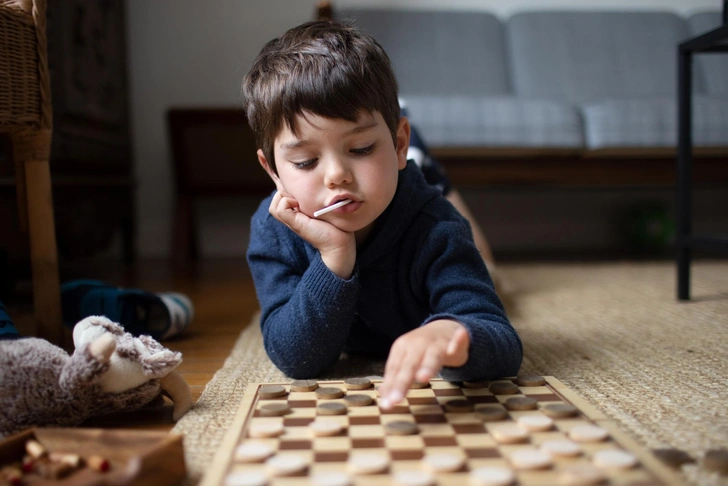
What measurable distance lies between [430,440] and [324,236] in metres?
0.33

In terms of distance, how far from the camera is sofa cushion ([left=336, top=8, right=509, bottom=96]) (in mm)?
2504

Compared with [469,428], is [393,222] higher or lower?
higher

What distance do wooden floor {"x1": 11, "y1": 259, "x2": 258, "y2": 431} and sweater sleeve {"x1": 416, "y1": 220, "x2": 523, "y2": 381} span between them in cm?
35

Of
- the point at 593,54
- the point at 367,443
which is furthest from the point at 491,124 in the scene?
the point at 367,443

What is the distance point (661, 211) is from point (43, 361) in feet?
8.32

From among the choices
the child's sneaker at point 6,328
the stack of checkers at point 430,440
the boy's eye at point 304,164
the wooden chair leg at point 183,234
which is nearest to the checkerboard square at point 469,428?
the stack of checkers at point 430,440

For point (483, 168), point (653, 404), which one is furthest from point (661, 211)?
point (653, 404)

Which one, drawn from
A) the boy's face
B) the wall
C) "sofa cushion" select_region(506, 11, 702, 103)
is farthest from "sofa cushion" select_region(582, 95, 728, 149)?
the boy's face

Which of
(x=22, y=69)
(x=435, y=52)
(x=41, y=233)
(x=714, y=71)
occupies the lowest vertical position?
(x=41, y=233)

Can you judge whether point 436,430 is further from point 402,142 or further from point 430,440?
point 402,142

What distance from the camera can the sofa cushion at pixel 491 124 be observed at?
2129mm

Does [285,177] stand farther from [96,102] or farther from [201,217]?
[201,217]

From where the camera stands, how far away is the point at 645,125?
7.02 feet

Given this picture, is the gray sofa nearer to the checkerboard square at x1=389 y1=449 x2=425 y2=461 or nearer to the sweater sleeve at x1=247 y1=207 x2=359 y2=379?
the sweater sleeve at x1=247 y1=207 x2=359 y2=379
